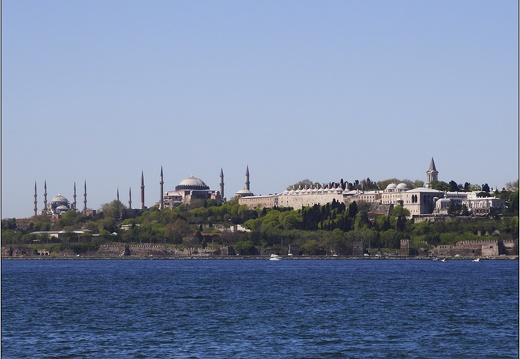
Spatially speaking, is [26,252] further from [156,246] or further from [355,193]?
[355,193]

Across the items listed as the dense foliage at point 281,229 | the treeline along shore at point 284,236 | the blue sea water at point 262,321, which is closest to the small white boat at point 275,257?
the treeline along shore at point 284,236

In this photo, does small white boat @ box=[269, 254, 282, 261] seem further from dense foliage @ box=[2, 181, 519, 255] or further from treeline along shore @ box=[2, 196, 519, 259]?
dense foliage @ box=[2, 181, 519, 255]

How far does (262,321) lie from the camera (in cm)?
4116

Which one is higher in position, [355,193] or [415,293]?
[355,193]

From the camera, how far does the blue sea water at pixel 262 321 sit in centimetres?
3316

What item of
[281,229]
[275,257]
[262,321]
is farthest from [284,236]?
[262,321]

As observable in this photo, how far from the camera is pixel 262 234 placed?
158m

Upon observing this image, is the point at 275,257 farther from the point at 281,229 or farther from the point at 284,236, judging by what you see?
the point at 281,229

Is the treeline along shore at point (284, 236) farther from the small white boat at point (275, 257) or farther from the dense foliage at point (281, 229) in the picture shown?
the small white boat at point (275, 257)

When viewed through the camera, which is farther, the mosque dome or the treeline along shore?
the mosque dome

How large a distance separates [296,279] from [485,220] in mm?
83324

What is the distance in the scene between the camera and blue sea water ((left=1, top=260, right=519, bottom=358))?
109 ft

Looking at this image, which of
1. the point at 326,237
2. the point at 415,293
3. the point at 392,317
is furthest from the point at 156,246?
the point at 392,317

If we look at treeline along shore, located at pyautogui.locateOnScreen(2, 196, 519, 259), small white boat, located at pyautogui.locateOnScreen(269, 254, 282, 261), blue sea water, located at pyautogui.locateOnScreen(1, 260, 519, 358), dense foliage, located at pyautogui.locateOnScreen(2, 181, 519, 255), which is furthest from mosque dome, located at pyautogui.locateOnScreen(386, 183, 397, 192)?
blue sea water, located at pyautogui.locateOnScreen(1, 260, 519, 358)
